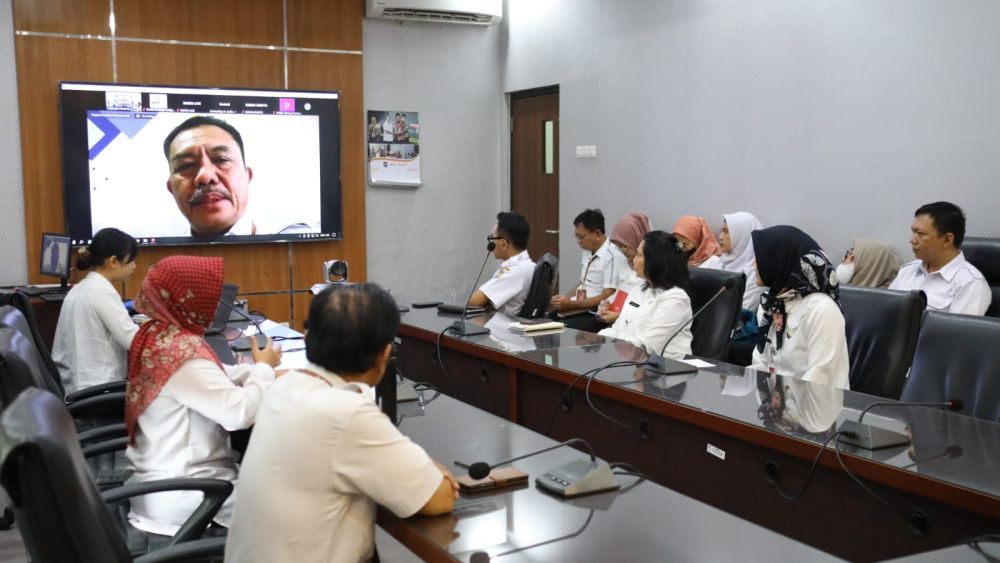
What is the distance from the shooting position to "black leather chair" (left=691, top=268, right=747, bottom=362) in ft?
11.2

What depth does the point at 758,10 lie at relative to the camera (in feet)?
16.4

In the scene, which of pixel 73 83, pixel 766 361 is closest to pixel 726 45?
pixel 766 361

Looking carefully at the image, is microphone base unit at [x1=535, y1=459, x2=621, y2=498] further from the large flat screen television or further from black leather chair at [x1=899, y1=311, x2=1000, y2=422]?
the large flat screen television

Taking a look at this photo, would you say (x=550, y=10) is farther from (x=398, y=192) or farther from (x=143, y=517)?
(x=143, y=517)

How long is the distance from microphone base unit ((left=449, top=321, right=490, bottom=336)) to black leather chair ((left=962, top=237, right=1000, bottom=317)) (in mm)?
2208

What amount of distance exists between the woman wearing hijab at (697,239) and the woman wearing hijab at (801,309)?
7.36 ft

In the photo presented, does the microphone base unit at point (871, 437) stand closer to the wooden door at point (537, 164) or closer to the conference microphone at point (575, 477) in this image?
the conference microphone at point (575, 477)

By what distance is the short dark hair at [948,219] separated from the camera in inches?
151

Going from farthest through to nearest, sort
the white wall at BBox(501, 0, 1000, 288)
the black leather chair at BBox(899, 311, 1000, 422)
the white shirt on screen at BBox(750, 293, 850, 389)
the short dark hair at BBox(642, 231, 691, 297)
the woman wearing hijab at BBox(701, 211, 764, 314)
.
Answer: the woman wearing hijab at BBox(701, 211, 764, 314), the white wall at BBox(501, 0, 1000, 288), the short dark hair at BBox(642, 231, 691, 297), the white shirt on screen at BBox(750, 293, 850, 389), the black leather chair at BBox(899, 311, 1000, 422)

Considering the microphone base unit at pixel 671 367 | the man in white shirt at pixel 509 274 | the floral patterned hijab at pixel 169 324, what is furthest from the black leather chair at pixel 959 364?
the man in white shirt at pixel 509 274

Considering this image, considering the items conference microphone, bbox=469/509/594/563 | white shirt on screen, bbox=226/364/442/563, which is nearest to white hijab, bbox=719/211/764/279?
conference microphone, bbox=469/509/594/563

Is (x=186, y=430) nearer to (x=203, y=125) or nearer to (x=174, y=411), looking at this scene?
(x=174, y=411)

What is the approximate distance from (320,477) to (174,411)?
0.77 metres

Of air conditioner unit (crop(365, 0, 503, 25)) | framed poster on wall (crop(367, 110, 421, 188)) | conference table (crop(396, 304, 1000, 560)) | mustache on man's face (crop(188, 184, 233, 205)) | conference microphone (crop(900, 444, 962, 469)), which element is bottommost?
conference table (crop(396, 304, 1000, 560))
